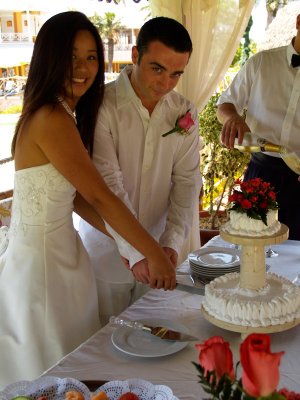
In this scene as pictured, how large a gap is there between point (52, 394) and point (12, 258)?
0.68 m

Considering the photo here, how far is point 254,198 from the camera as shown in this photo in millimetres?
1244

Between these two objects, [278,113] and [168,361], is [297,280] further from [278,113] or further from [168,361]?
[278,113]

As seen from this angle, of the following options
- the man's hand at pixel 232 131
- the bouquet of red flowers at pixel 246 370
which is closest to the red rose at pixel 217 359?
the bouquet of red flowers at pixel 246 370

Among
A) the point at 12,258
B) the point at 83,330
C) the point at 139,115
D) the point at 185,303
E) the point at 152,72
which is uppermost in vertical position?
the point at 152,72

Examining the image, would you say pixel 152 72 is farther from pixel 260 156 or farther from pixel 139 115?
pixel 260 156

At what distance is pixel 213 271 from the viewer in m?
1.63

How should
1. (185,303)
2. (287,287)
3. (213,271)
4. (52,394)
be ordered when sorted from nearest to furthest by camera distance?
(52,394) < (287,287) < (185,303) < (213,271)

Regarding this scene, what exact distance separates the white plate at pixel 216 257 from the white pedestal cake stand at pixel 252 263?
37 cm

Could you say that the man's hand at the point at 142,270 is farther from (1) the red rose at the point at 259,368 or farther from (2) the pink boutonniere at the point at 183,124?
(1) the red rose at the point at 259,368

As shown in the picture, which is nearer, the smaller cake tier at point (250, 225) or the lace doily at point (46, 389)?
the lace doily at point (46, 389)

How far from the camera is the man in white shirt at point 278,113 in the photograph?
254cm

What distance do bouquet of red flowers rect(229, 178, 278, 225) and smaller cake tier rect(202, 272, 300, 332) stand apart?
0.67 feet

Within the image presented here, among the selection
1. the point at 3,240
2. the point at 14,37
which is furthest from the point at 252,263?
the point at 14,37

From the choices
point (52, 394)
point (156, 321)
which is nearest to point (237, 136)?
point (156, 321)
